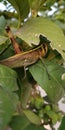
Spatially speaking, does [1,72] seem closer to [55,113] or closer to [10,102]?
[10,102]

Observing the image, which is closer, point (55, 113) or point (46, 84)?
point (46, 84)

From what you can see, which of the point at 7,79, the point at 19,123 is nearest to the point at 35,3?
the point at 7,79

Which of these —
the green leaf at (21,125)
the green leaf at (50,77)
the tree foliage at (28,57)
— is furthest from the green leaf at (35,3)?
the green leaf at (21,125)

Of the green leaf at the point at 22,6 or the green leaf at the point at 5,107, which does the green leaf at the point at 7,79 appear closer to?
the green leaf at the point at 5,107

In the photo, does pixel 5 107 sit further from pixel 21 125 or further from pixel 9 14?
pixel 9 14

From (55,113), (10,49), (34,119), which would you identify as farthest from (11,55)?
(55,113)
